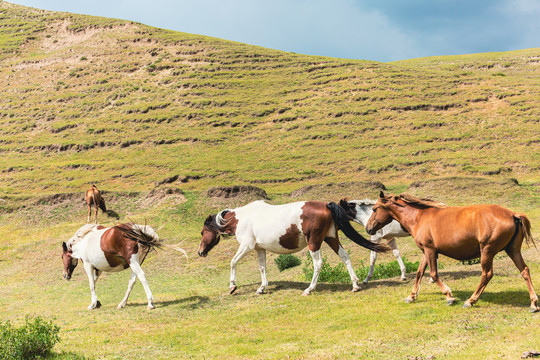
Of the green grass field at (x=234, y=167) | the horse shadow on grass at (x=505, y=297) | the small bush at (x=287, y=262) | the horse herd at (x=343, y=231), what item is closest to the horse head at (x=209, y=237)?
the horse herd at (x=343, y=231)

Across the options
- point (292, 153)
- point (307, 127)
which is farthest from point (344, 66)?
point (292, 153)

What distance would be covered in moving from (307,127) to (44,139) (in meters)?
49.6

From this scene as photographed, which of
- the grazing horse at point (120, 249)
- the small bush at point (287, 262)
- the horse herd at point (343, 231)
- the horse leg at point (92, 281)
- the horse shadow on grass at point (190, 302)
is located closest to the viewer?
the horse herd at point (343, 231)

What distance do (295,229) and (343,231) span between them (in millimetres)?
1583

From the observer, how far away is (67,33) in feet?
423

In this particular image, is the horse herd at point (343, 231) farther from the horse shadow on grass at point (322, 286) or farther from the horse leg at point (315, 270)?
the horse shadow on grass at point (322, 286)

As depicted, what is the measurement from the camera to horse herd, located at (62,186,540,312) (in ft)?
31.5

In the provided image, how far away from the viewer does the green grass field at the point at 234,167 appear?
9.82 m

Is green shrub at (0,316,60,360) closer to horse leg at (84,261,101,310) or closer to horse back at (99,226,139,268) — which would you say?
horse back at (99,226,139,268)

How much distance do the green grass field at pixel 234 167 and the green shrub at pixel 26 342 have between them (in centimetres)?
36

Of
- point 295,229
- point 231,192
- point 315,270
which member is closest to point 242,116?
point 231,192

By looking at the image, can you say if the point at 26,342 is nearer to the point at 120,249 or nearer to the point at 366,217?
the point at 120,249

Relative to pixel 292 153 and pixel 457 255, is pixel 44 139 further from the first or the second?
pixel 457 255

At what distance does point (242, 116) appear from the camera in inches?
3196
